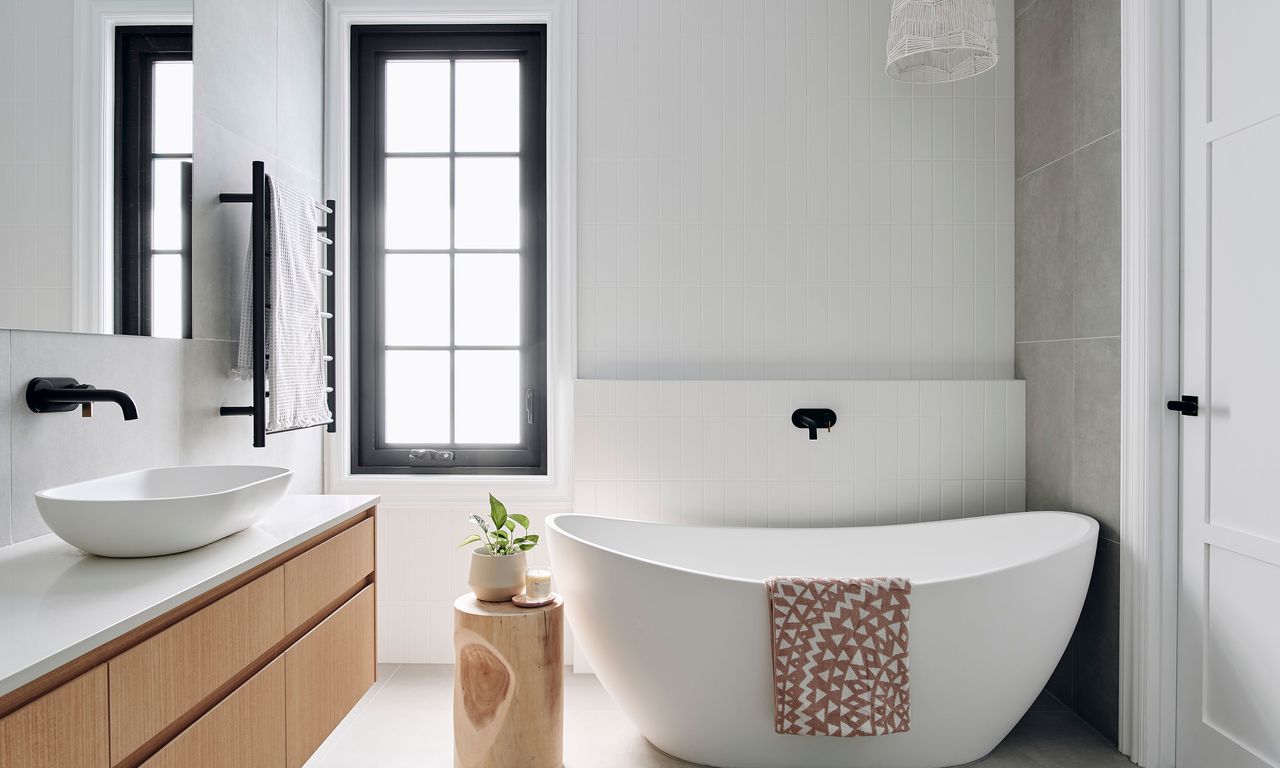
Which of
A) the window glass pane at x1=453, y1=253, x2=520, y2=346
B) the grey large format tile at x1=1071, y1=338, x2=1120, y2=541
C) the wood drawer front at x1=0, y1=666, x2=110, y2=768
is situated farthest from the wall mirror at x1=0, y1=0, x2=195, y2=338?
the grey large format tile at x1=1071, y1=338, x2=1120, y2=541

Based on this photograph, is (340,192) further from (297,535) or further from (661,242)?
(297,535)

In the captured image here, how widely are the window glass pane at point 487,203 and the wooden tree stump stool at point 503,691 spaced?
146 centimetres

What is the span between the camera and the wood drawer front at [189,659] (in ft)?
3.25

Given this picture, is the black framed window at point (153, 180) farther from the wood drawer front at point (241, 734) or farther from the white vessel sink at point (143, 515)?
the wood drawer front at point (241, 734)

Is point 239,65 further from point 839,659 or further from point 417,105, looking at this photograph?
point 839,659

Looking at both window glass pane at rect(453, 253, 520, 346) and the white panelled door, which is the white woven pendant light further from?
window glass pane at rect(453, 253, 520, 346)

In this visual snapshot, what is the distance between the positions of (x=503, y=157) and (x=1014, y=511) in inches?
92.4

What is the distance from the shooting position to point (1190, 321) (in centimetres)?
198

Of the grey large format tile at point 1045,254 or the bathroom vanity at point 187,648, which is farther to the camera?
the grey large format tile at point 1045,254

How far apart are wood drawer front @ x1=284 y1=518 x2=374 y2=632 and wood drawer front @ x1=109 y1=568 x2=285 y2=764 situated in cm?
5

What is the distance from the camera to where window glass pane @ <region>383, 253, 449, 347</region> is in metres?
→ 2.86

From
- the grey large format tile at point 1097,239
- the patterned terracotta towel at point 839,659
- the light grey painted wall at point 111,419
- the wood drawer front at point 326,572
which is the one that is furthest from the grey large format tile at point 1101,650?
the light grey painted wall at point 111,419

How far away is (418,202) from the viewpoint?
2859mm

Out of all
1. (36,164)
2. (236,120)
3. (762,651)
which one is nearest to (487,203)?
(236,120)
